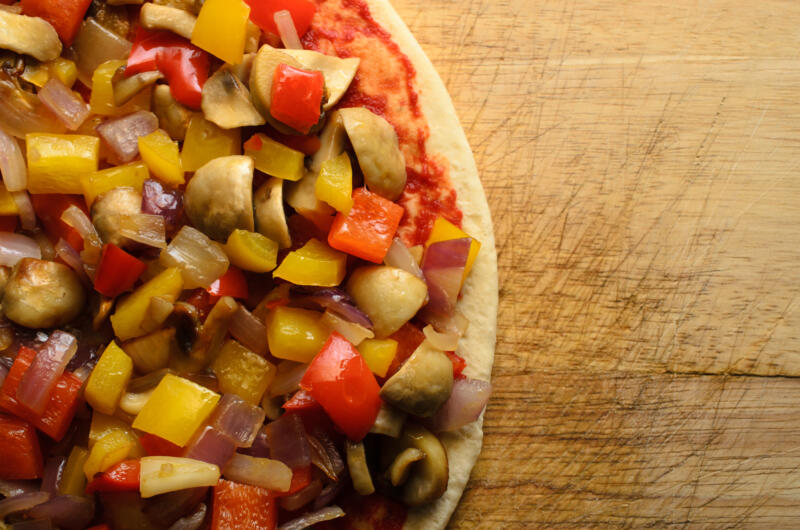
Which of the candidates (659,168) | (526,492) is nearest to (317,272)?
(526,492)

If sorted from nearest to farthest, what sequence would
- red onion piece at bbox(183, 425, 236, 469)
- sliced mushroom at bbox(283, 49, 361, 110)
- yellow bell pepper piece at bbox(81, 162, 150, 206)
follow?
red onion piece at bbox(183, 425, 236, 469)
yellow bell pepper piece at bbox(81, 162, 150, 206)
sliced mushroom at bbox(283, 49, 361, 110)

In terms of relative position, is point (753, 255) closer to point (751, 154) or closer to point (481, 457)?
point (751, 154)

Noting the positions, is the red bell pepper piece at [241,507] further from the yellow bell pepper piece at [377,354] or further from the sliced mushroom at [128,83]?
the sliced mushroom at [128,83]

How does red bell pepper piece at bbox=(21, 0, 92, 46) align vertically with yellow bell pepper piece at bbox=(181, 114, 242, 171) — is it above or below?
above

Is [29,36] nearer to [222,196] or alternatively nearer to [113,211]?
[113,211]

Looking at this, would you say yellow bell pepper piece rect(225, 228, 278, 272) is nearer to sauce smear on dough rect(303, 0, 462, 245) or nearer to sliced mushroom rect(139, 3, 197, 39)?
sauce smear on dough rect(303, 0, 462, 245)

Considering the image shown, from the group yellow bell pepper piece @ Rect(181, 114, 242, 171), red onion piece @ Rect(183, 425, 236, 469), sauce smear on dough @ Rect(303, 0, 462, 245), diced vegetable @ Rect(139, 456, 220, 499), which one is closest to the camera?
diced vegetable @ Rect(139, 456, 220, 499)

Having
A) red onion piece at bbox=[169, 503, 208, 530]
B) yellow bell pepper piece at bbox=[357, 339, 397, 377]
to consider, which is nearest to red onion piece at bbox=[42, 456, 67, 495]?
red onion piece at bbox=[169, 503, 208, 530]
